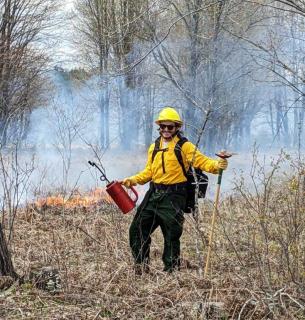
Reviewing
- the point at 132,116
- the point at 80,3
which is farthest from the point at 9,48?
the point at 132,116

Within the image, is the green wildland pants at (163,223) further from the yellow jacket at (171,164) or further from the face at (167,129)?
the face at (167,129)

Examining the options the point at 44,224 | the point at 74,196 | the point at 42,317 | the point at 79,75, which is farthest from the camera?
the point at 79,75

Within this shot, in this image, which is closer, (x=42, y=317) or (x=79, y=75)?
(x=42, y=317)

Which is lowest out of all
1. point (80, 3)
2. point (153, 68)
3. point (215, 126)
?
point (215, 126)

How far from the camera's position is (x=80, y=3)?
2052cm

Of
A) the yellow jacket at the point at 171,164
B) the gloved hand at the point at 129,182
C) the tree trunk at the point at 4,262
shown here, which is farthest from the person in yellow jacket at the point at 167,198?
the tree trunk at the point at 4,262

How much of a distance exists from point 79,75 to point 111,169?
6.81 meters

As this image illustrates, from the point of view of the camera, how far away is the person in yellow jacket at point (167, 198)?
537 centimetres

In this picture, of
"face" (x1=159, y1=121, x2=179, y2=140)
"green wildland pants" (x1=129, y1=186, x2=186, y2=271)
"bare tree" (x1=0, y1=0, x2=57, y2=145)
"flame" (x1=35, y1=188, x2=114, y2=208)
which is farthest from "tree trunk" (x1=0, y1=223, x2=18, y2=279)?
"bare tree" (x1=0, y1=0, x2=57, y2=145)

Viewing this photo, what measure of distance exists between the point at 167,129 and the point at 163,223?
3.26 feet

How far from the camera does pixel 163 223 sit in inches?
216

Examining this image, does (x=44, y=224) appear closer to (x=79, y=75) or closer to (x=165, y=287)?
(x=165, y=287)

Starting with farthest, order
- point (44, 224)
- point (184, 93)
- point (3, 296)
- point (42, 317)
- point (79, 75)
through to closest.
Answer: point (79, 75)
point (184, 93)
point (44, 224)
point (3, 296)
point (42, 317)

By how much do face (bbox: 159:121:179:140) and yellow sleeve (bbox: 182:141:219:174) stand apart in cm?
19
